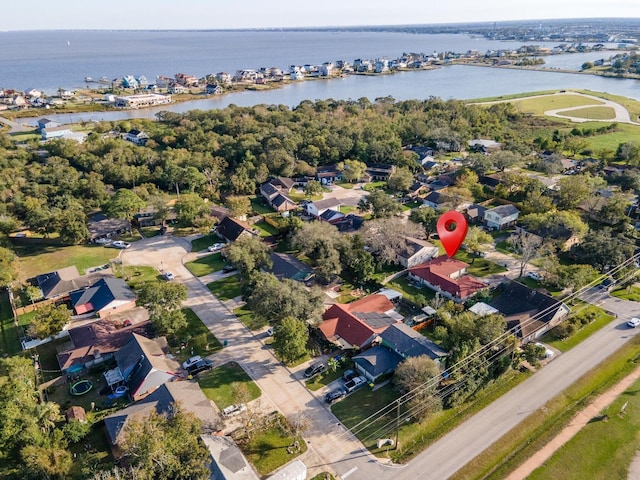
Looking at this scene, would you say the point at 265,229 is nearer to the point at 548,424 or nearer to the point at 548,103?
the point at 548,424

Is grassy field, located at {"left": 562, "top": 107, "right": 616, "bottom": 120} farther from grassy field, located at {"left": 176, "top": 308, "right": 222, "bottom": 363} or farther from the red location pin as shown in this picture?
grassy field, located at {"left": 176, "top": 308, "right": 222, "bottom": 363}

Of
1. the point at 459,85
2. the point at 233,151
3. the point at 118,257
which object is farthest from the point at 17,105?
the point at 459,85

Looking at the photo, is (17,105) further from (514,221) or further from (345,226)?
(514,221)

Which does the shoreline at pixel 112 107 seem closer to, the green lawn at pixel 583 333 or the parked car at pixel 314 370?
the parked car at pixel 314 370

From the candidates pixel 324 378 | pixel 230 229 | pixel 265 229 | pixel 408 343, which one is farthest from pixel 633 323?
pixel 230 229

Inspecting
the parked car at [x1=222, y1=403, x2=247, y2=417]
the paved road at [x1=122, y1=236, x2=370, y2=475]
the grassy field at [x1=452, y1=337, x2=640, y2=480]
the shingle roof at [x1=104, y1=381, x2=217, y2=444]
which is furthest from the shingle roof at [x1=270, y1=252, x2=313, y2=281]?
the grassy field at [x1=452, y1=337, x2=640, y2=480]

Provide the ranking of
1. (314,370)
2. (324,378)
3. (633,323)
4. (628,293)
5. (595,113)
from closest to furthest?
(324,378) < (314,370) < (633,323) < (628,293) < (595,113)

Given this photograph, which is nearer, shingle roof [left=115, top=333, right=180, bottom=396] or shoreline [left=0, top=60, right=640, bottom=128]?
shingle roof [left=115, top=333, right=180, bottom=396]
